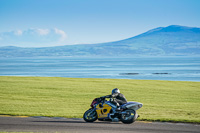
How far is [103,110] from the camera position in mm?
14016

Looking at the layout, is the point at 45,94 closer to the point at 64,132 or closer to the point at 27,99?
the point at 27,99

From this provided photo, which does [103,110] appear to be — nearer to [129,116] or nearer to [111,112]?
[111,112]

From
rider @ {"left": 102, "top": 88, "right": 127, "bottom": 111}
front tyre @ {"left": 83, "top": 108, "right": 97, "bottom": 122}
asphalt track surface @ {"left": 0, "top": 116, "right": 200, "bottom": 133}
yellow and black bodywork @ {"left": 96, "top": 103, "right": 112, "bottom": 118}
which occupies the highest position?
rider @ {"left": 102, "top": 88, "right": 127, "bottom": 111}

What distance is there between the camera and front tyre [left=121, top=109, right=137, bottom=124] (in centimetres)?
1359

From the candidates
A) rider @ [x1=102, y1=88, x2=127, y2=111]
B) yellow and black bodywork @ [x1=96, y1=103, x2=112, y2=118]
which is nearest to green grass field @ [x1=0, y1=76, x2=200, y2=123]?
rider @ [x1=102, y1=88, x2=127, y2=111]

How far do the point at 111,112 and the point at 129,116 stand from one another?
0.81m

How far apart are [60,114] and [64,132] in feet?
16.5

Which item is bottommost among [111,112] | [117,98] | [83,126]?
[83,126]

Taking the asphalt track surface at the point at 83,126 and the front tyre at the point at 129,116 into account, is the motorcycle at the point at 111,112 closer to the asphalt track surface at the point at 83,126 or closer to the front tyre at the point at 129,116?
the front tyre at the point at 129,116

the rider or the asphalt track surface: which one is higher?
the rider

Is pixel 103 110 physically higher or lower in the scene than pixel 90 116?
higher

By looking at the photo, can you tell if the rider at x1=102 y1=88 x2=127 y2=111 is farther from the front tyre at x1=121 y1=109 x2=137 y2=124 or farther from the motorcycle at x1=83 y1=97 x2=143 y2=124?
the front tyre at x1=121 y1=109 x2=137 y2=124

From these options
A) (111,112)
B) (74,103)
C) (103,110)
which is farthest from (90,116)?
(74,103)

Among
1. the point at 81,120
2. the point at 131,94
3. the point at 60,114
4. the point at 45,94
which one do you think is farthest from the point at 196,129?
the point at 45,94
